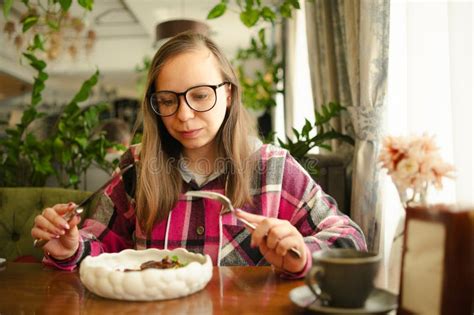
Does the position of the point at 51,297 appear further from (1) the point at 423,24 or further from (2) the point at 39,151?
(2) the point at 39,151

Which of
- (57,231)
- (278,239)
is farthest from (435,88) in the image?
(57,231)

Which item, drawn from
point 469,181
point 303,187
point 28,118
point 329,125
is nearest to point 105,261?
point 303,187

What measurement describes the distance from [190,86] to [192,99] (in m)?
0.04

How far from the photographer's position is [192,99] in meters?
1.31

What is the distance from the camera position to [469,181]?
1032 mm

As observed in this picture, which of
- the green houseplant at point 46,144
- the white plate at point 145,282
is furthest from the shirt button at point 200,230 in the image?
the green houseplant at point 46,144

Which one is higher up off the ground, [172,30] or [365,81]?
[172,30]

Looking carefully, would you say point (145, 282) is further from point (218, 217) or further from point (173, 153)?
point (173, 153)

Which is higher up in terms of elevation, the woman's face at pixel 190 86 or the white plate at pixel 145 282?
the woman's face at pixel 190 86

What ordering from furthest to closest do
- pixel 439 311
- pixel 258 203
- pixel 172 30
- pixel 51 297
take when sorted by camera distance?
pixel 172 30
pixel 258 203
pixel 51 297
pixel 439 311

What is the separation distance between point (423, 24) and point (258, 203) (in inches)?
25.7

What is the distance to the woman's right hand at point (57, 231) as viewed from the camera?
1.14 metres

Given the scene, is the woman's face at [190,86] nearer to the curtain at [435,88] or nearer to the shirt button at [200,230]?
the shirt button at [200,230]

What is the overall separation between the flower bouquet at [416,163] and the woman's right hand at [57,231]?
2.36 feet
